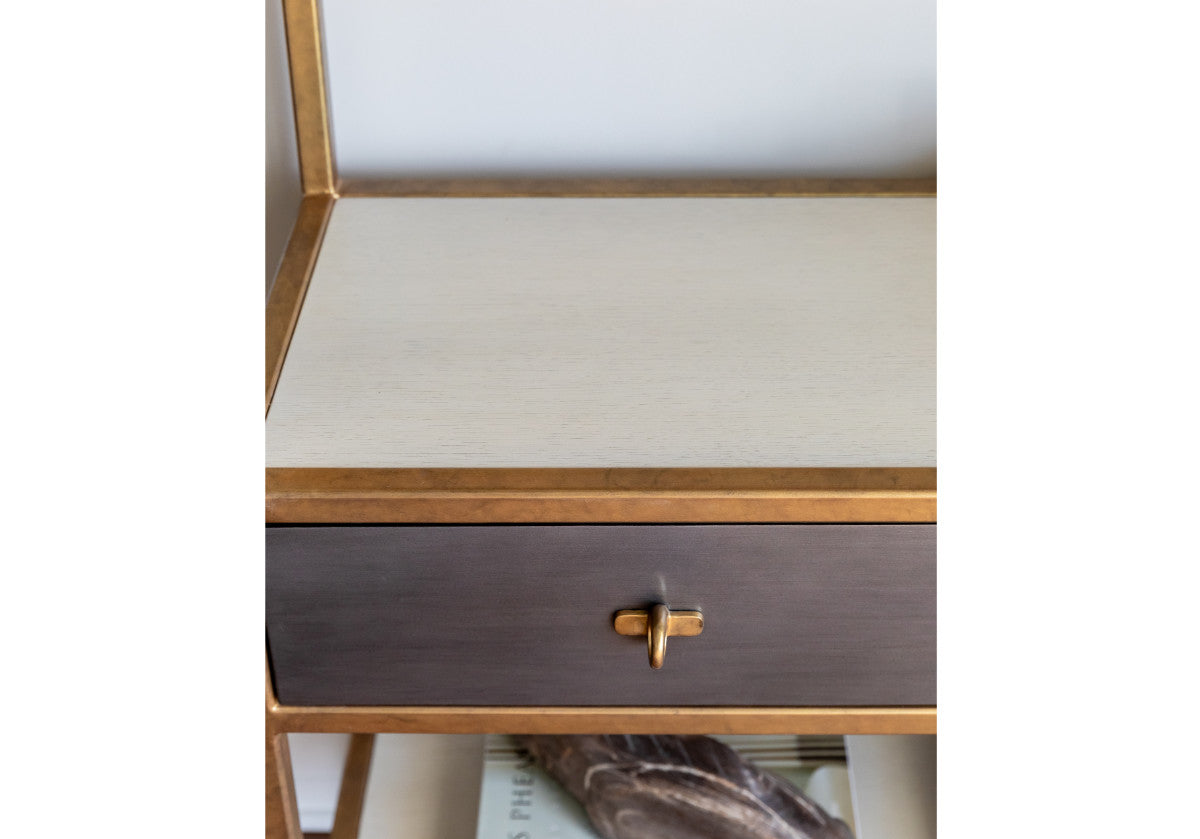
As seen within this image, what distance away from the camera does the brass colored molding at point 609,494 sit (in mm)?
424

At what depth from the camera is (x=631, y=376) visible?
48cm

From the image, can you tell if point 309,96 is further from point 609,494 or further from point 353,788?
point 353,788

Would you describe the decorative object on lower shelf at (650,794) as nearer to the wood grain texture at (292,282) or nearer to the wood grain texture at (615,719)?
the wood grain texture at (615,719)

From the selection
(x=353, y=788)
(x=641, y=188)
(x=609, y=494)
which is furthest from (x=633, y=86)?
(x=353, y=788)

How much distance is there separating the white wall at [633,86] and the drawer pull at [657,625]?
0.33 metres

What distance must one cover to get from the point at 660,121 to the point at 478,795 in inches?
19.4

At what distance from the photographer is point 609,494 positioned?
424mm

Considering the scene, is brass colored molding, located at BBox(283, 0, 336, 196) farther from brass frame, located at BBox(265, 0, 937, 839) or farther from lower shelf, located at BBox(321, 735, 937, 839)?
lower shelf, located at BBox(321, 735, 937, 839)

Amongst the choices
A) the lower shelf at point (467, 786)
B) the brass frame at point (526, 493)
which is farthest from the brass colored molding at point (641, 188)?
the lower shelf at point (467, 786)

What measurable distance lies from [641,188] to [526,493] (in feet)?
0.92
